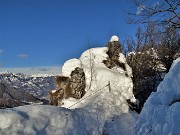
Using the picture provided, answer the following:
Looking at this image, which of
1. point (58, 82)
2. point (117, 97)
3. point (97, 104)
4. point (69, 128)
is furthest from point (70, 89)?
point (69, 128)

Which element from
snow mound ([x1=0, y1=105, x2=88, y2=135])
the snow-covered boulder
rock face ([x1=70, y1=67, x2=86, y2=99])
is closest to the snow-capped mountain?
the snow-covered boulder

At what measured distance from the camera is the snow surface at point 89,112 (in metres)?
7.20

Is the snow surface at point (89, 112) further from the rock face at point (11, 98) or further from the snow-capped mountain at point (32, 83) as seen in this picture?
the rock face at point (11, 98)

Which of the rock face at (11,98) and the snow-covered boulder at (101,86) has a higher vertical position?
the snow-covered boulder at (101,86)

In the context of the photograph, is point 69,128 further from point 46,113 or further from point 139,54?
point 139,54

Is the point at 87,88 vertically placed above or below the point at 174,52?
below

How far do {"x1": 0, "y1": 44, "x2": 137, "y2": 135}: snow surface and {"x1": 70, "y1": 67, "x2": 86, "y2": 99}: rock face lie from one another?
0.22 metres

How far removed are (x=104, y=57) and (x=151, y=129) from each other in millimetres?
11454

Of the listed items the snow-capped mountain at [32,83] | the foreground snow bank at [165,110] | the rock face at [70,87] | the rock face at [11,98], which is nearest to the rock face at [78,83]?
the rock face at [70,87]

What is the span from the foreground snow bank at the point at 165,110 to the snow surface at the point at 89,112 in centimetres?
188

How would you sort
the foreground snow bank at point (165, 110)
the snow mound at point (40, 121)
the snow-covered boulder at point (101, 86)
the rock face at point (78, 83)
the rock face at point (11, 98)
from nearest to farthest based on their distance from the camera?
the foreground snow bank at point (165, 110)
the snow mound at point (40, 121)
the snow-covered boulder at point (101, 86)
the rock face at point (78, 83)
the rock face at point (11, 98)

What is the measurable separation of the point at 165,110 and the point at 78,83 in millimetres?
9765

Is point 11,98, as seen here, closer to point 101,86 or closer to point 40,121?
point 101,86

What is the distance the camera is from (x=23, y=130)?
275 inches
